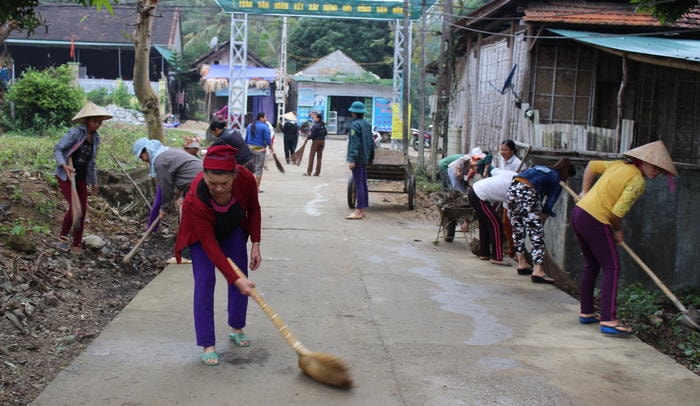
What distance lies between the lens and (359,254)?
8.82 metres

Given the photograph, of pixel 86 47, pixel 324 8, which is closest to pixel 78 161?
pixel 324 8

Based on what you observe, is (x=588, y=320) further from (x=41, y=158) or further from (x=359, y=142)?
(x=41, y=158)

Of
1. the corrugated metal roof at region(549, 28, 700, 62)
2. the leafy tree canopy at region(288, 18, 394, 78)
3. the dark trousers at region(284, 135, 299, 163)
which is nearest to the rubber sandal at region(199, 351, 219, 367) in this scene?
the corrugated metal roof at region(549, 28, 700, 62)

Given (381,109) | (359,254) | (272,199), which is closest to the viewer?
(359,254)

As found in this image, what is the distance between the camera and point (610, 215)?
5926 millimetres

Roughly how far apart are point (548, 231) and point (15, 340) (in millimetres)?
6849

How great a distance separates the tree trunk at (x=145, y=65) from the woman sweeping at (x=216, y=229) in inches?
268

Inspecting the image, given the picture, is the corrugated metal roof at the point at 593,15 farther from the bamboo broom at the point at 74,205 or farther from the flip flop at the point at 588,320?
the bamboo broom at the point at 74,205

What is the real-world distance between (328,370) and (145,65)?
8163 mm

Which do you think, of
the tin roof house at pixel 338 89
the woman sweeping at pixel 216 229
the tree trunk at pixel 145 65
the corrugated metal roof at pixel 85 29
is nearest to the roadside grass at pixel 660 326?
the woman sweeping at pixel 216 229

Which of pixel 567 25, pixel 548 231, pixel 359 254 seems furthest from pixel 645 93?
pixel 359 254

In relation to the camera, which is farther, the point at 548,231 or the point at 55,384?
the point at 548,231

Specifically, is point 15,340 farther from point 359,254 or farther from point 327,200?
point 327,200

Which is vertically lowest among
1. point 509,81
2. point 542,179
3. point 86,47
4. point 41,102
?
point 542,179
